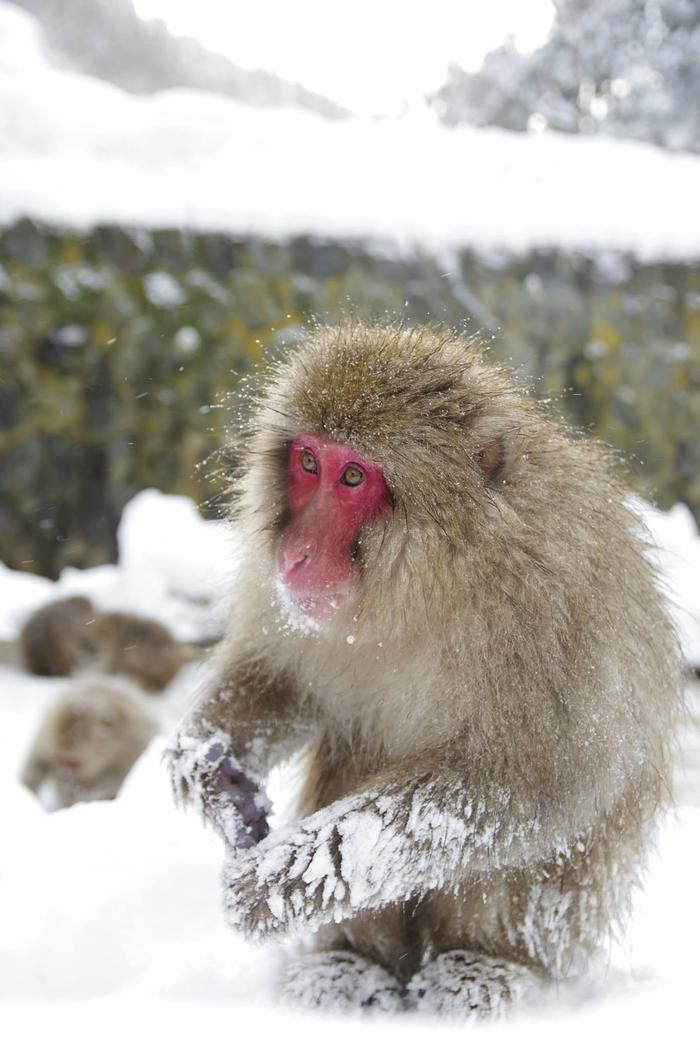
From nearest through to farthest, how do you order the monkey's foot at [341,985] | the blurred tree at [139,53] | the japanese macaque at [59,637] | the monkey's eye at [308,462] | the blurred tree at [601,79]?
1. the monkey's eye at [308,462]
2. the monkey's foot at [341,985]
3. the japanese macaque at [59,637]
4. the blurred tree at [601,79]
5. the blurred tree at [139,53]

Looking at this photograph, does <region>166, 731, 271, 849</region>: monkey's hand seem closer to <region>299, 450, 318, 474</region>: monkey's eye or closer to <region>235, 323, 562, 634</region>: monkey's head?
<region>235, 323, 562, 634</region>: monkey's head

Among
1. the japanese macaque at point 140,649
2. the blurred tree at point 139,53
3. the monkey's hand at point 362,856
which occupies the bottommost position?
the monkey's hand at point 362,856

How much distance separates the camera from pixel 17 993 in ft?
5.37

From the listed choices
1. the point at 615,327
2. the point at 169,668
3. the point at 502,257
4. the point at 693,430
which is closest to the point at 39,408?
the point at 169,668

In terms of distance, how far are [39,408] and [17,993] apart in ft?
14.8

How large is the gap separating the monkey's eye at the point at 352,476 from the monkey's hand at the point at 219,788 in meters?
0.58

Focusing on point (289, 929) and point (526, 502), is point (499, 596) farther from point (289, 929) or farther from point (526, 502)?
point (289, 929)

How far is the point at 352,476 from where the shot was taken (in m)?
1.60

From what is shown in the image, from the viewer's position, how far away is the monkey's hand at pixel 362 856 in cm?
153

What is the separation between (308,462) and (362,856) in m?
0.62

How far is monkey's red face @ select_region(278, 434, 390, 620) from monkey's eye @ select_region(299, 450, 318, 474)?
0.04 m

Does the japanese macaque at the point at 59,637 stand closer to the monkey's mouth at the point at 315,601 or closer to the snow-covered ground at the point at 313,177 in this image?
the snow-covered ground at the point at 313,177

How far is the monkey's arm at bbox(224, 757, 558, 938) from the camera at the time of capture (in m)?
1.53

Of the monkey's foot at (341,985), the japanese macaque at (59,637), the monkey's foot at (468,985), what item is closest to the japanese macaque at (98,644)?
the japanese macaque at (59,637)
